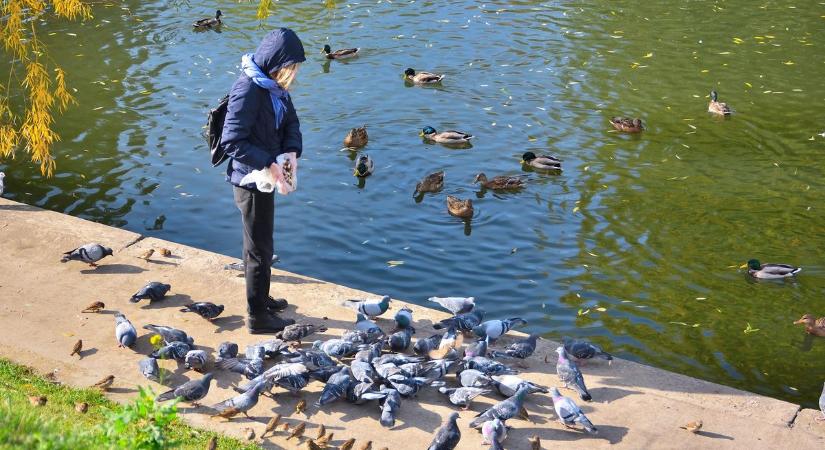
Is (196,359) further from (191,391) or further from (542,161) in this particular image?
(542,161)

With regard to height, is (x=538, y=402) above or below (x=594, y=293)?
above

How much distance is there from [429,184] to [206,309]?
623cm

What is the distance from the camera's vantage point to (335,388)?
8.01 m

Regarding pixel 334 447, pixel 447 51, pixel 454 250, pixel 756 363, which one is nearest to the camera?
pixel 334 447

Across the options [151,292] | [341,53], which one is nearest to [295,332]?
[151,292]

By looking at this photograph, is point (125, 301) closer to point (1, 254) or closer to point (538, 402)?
point (1, 254)

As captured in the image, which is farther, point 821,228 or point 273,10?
point 273,10

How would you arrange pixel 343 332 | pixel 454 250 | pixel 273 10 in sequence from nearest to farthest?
1. pixel 343 332
2. pixel 454 250
3. pixel 273 10

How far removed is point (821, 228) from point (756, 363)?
13.0 ft

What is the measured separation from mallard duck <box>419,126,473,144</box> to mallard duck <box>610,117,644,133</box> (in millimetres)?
2544

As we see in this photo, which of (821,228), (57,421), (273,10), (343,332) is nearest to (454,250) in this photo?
(343,332)

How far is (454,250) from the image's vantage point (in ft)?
43.7

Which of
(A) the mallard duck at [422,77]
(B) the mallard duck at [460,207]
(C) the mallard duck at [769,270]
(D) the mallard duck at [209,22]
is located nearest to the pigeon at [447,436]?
(C) the mallard duck at [769,270]

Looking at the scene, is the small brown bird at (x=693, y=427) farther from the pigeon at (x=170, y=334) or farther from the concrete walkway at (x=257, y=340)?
the pigeon at (x=170, y=334)
